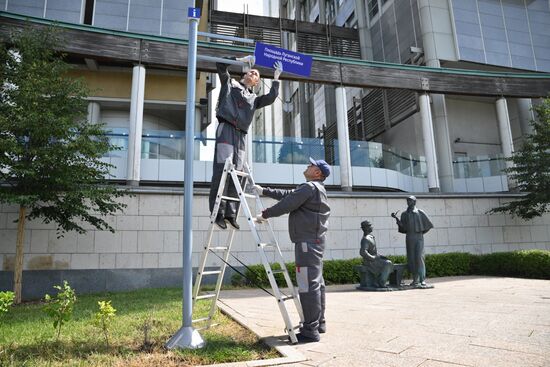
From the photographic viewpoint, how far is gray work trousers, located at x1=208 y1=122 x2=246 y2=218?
454cm

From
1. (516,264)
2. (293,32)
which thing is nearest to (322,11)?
(293,32)

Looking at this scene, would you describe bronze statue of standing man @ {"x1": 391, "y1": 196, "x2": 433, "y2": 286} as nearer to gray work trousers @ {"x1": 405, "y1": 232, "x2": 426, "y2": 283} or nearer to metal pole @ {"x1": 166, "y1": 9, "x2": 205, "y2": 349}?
gray work trousers @ {"x1": 405, "y1": 232, "x2": 426, "y2": 283}

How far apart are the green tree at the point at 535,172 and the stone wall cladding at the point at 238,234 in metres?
0.91

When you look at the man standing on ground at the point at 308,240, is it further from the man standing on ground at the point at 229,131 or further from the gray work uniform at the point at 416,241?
the gray work uniform at the point at 416,241

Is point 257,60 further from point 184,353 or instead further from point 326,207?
point 184,353

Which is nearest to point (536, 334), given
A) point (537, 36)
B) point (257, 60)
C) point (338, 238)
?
point (257, 60)

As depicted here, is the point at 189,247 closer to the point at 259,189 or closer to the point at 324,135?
the point at 259,189

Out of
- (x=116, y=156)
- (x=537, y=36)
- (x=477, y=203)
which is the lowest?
(x=477, y=203)

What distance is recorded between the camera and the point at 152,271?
11.3 m

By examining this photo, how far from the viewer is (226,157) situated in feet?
15.0

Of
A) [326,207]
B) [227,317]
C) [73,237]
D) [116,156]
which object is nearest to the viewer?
[326,207]

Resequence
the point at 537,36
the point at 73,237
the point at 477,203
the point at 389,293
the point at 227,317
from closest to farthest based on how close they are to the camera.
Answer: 1. the point at 227,317
2. the point at 389,293
3. the point at 73,237
4. the point at 477,203
5. the point at 537,36

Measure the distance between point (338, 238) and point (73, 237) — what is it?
7.85 meters

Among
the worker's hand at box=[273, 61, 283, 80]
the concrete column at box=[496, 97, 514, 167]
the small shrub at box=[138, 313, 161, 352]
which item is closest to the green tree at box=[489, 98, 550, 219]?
the concrete column at box=[496, 97, 514, 167]
